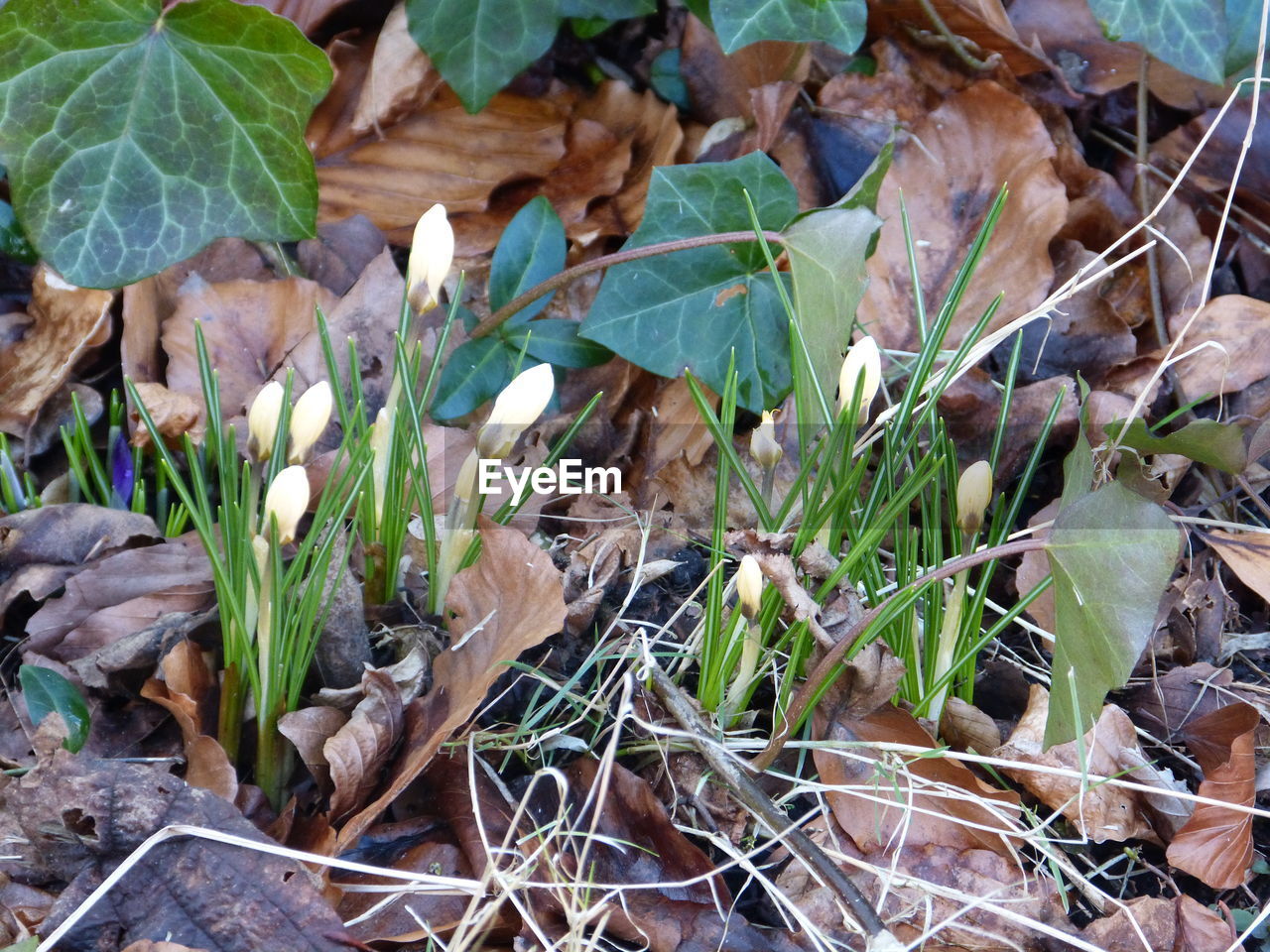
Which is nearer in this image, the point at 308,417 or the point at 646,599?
the point at 308,417

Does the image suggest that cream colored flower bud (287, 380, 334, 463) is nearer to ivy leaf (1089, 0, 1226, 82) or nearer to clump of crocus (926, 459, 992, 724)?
clump of crocus (926, 459, 992, 724)

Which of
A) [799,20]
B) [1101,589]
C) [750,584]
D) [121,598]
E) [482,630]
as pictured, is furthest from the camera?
[799,20]

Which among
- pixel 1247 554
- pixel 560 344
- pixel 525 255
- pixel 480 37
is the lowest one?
pixel 1247 554

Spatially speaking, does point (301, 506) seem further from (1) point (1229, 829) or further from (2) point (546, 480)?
(1) point (1229, 829)

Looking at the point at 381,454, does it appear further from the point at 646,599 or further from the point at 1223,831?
the point at 1223,831

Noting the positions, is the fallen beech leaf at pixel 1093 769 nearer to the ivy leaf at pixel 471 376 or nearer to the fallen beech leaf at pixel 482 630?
the fallen beech leaf at pixel 482 630

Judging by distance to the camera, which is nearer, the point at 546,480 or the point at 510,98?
the point at 546,480

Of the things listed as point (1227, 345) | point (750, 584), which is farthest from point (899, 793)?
point (1227, 345)

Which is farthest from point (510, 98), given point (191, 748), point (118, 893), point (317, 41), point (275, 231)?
point (118, 893)
